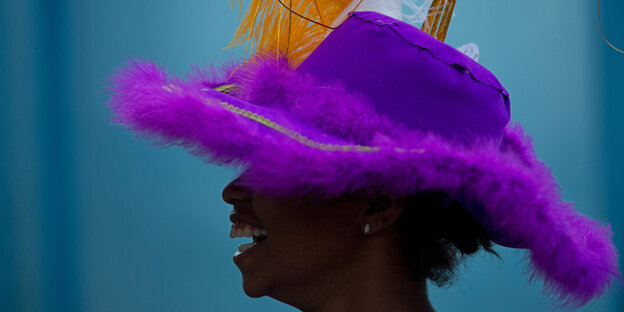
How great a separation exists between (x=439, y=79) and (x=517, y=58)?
3.85 ft

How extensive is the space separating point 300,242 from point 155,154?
0.98 metres

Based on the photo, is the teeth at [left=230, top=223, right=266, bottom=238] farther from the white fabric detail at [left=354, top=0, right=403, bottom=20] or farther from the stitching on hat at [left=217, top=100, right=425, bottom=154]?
the white fabric detail at [left=354, top=0, right=403, bottom=20]

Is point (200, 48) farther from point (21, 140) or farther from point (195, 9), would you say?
point (21, 140)

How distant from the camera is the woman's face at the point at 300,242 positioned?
3.05ft

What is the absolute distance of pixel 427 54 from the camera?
90 cm

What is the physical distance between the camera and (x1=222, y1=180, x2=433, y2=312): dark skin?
3.06 ft

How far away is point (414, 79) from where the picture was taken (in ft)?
2.90

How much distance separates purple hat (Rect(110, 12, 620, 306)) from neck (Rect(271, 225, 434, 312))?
0.56ft

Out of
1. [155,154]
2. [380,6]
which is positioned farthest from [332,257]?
[155,154]

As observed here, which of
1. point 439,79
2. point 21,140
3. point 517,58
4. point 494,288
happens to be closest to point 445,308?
point 494,288

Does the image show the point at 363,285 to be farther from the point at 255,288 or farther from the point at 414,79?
the point at 414,79

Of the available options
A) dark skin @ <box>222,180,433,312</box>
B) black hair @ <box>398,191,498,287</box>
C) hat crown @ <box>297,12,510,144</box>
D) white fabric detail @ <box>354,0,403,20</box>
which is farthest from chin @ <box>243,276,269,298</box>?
white fabric detail @ <box>354,0,403,20</box>

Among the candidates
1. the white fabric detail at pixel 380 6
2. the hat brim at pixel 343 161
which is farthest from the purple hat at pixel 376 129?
the white fabric detail at pixel 380 6

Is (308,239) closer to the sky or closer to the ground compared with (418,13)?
closer to the ground
